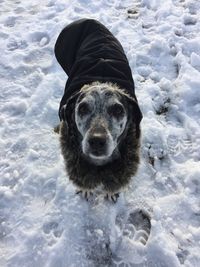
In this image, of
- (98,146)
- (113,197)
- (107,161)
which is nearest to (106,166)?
(107,161)

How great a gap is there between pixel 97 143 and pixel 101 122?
297 millimetres

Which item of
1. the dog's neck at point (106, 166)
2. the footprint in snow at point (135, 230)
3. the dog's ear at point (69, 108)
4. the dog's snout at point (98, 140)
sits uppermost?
the dog's snout at point (98, 140)

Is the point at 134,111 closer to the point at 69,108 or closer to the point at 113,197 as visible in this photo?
the point at 69,108

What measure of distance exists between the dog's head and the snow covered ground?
793mm

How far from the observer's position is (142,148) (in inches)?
203

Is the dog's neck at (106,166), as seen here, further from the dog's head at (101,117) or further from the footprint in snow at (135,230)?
the footprint in snow at (135,230)

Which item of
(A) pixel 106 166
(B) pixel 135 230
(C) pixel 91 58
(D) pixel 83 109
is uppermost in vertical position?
(C) pixel 91 58

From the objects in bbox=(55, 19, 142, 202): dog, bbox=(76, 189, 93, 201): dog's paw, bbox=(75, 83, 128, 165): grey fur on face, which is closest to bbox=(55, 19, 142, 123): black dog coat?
bbox=(55, 19, 142, 202): dog

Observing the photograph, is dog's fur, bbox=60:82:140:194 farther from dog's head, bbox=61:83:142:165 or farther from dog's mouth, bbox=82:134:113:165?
dog's mouth, bbox=82:134:113:165

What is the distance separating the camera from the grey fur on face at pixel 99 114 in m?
3.89

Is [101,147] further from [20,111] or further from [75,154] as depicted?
[20,111]

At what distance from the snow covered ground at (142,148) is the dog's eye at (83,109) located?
1.11 m

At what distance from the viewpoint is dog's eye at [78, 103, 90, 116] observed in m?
4.03

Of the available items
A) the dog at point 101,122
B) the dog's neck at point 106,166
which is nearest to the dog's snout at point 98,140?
the dog at point 101,122
